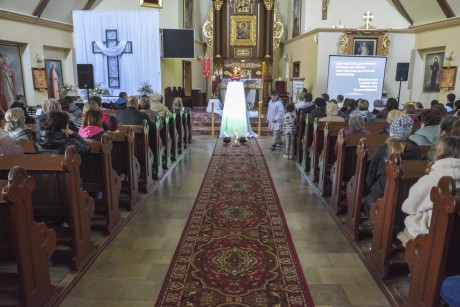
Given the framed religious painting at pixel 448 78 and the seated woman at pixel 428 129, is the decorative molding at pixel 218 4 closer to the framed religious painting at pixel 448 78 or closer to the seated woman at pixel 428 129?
the framed religious painting at pixel 448 78

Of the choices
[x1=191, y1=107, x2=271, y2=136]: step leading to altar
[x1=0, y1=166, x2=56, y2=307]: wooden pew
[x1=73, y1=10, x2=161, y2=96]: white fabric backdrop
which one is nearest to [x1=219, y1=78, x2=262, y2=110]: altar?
[x1=191, y1=107, x2=271, y2=136]: step leading to altar

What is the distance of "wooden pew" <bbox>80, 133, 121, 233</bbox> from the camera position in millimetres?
3352

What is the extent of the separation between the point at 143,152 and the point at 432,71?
31.3 feet

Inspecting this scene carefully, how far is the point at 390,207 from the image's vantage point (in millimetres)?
2641

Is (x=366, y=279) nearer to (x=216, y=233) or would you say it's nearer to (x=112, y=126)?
(x=216, y=233)

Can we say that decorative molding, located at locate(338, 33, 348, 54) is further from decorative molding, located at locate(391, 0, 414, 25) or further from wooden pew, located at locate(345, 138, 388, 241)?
wooden pew, located at locate(345, 138, 388, 241)

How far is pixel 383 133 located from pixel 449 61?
283 inches

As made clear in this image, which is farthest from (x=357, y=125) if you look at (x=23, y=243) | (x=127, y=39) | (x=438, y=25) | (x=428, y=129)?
(x=127, y=39)

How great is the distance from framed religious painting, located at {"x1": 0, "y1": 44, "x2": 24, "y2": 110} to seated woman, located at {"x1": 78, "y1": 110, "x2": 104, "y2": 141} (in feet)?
20.3

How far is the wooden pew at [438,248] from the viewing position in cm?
183

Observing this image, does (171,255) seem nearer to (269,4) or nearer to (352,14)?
(352,14)

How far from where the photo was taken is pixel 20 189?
2.04 metres

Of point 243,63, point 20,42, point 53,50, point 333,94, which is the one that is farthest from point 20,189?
point 243,63

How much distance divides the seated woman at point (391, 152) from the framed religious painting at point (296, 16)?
10.6 meters
